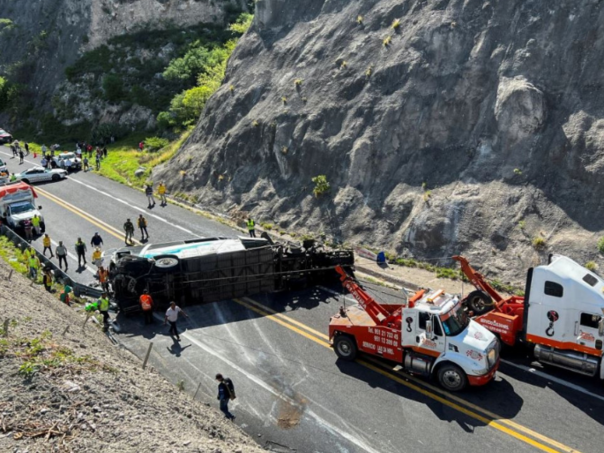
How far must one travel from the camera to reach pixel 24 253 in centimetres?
2652

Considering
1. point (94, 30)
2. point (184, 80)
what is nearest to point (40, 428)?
point (184, 80)

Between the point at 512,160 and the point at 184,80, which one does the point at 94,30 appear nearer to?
the point at 184,80

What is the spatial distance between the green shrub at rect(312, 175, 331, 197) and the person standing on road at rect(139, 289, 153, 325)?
1170 centimetres

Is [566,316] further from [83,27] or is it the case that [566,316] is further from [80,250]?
[83,27]

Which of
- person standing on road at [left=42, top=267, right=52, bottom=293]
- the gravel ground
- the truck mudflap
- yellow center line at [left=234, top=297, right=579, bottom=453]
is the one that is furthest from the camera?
person standing on road at [left=42, top=267, right=52, bottom=293]

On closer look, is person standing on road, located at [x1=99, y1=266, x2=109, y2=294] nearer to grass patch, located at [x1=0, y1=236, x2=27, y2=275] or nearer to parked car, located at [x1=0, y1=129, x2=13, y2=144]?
grass patch, located at [x1=0, y1=236, x2=27, y2=275]

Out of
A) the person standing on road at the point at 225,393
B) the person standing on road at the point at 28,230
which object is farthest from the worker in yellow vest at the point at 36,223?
the person standing on road at the point at 225,393

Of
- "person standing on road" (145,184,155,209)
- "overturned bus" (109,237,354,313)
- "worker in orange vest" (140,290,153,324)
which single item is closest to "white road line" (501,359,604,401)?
"overturned bus" (109,237,354,313)

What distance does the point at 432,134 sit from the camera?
91.6 feet

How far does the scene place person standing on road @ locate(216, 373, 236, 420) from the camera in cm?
1485

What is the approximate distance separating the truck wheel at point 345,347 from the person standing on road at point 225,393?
3895mm

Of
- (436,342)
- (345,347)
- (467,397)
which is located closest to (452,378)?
(467,397)

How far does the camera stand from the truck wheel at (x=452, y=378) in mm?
15500

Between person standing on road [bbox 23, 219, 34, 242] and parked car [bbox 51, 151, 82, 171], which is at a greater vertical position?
parked car [bbox 51, 151, 82, 171]
